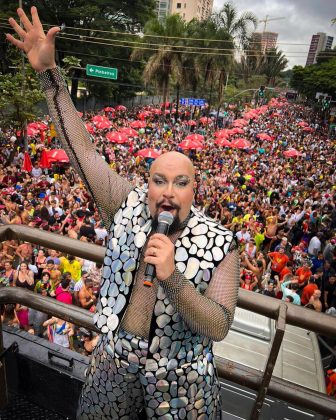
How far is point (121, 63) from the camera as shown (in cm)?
3556

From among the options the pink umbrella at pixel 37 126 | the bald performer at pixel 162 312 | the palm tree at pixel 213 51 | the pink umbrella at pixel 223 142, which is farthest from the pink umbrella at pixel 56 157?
the palm tree at pixel 213 51

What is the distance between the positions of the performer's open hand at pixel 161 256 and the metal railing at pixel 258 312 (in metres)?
0.38

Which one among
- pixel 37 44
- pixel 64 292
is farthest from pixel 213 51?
pixel 37 44

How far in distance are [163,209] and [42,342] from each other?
124 cm

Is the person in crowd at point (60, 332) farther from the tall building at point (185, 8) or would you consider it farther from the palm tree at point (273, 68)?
the tall building at point (185, 8)

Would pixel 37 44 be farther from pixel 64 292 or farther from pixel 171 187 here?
pixel 64 292

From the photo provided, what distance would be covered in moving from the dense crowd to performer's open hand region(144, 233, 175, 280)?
11.2ft

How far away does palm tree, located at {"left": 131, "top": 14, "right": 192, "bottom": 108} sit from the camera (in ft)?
91.6

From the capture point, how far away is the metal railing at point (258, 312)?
1.28 metres

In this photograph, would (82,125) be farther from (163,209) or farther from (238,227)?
(238,227)

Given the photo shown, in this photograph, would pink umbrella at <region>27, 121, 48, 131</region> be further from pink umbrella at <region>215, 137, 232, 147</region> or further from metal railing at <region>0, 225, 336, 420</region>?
metal railing at <region>0, 225, 336, 420</region>

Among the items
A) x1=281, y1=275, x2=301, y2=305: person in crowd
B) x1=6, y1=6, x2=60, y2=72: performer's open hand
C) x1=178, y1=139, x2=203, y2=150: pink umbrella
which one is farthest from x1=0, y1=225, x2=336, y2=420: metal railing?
x1=178, y1=139, x2=203, y2=150: pink umbrella

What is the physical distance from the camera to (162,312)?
1.25 meters

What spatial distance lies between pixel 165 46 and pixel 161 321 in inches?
1155
